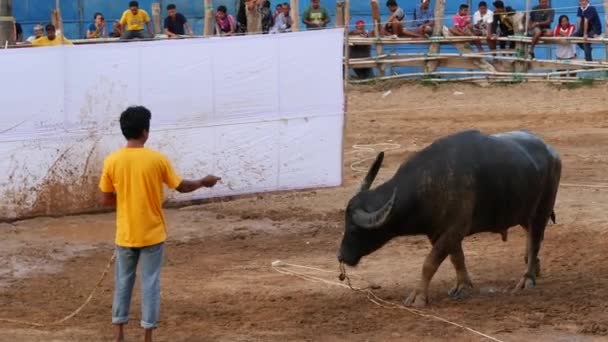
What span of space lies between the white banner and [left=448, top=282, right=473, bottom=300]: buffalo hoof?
507 cm

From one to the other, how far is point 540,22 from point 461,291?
16324mm

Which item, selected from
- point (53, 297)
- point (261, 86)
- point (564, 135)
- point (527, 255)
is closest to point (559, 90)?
point (564, 135)

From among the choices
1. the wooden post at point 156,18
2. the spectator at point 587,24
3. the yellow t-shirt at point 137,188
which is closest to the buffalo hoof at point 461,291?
the yellow t-shirt at point 137,188

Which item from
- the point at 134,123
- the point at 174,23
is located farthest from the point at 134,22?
the point at 134,123

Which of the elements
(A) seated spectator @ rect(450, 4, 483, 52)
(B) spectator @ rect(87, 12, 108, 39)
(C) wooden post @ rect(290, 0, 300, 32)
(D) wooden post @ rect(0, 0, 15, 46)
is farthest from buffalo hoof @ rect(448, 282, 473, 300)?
(B) spectator @ rect(87, 12, 108, 39)

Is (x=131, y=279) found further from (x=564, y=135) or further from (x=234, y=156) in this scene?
(x=564, y=135)

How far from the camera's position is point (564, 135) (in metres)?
19.8

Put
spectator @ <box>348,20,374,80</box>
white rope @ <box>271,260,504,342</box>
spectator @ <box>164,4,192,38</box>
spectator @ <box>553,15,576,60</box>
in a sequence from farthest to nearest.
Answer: spectator @ <box>348,20,374,80</box>
spectator @ <box>164,4,192,38</box>
spectator @ <box>553,15,576,60</box>
white rope @ <box>271,260,504,342</box>

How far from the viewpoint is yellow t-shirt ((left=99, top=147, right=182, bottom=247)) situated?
8.26m

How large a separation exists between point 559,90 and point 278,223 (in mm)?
11925

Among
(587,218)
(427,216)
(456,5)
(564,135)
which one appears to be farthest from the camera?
(456,5)

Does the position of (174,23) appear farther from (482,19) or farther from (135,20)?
(482,19)

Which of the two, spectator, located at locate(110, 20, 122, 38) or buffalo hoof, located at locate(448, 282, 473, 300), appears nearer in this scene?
buffalo hoof, located at locate(448, 282, 473, 300)

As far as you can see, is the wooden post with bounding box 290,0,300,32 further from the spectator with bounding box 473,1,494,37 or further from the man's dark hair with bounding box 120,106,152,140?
the man's dark hair with bounding box 120,106,152,140
